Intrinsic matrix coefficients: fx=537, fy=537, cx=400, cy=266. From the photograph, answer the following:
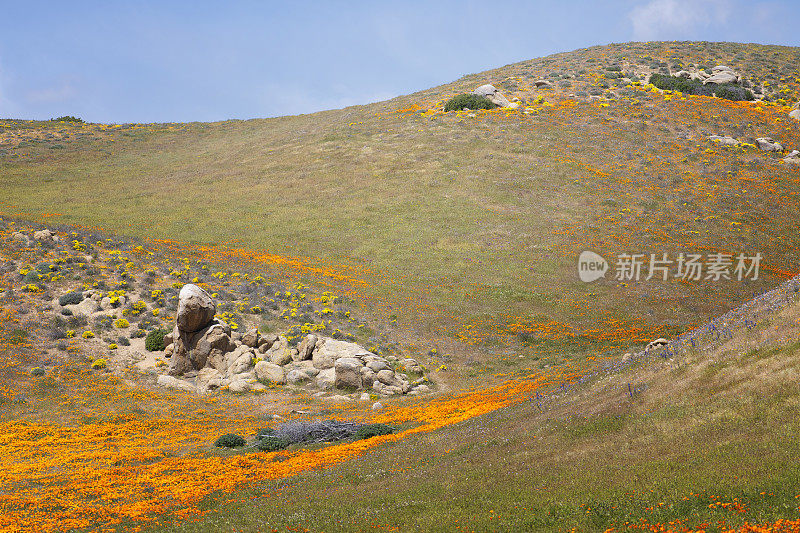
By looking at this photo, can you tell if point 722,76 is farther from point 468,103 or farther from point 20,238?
point 20,238

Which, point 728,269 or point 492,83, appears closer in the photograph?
point 728,269

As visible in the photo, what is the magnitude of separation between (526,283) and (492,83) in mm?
73994

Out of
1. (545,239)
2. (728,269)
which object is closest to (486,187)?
(545,239)

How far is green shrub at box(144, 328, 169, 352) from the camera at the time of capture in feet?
131

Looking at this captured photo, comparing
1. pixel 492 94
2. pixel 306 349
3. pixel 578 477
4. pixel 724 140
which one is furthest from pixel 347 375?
pixel 492 94

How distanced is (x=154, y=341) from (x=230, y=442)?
1785 cm

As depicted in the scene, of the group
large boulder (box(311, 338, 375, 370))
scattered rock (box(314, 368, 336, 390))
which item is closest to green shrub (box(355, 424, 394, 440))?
scattered rock (box(314, 368, 336, 390))

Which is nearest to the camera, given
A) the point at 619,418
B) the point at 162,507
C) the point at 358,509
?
the point at 358,509

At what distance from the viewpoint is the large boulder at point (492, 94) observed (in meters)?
105

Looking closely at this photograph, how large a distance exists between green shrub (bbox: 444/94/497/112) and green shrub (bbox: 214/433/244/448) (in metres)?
90.3

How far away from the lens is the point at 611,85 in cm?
10800

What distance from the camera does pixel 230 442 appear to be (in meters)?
25.8

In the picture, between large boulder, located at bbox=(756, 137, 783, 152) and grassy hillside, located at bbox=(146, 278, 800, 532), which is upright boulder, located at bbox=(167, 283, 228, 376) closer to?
grassy hillside, located at bbox=(146, 278, 800, 532)

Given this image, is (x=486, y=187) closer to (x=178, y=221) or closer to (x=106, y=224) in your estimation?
(x=178, y=221)
